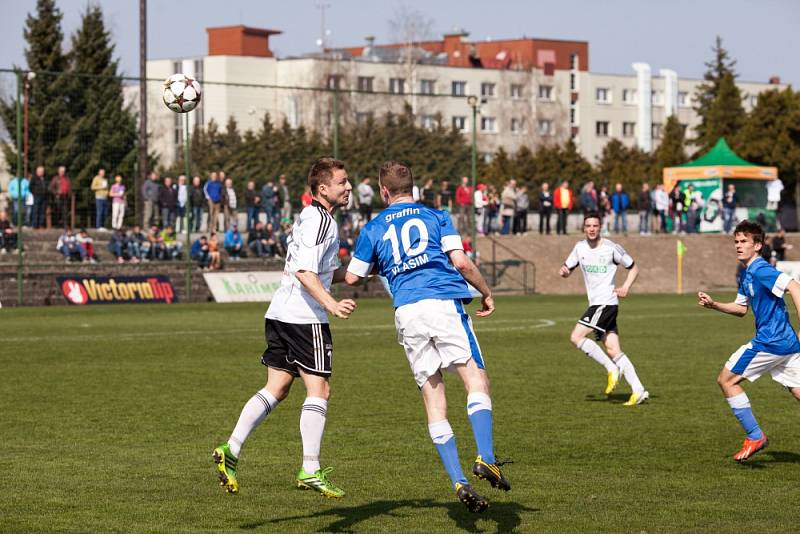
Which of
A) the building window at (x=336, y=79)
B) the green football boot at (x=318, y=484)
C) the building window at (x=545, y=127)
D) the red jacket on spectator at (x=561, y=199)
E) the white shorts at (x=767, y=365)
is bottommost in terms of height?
the green football boot at (x=318, y=484)

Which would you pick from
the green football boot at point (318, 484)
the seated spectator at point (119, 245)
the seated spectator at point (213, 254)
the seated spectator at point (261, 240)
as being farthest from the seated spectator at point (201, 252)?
the green football boot at point (318, 484)

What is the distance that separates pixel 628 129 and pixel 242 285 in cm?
9154

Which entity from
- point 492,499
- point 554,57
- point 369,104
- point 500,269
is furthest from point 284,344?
point 554,57

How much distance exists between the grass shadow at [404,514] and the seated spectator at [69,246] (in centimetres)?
2569

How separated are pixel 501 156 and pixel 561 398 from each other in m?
68.2

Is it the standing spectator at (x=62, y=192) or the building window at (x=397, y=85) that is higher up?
the building window at (x=397, y=85)

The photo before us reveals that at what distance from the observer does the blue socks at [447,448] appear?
741 centimetres

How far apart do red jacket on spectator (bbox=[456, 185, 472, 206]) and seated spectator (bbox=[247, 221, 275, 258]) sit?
674 centimetres

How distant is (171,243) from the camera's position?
112 ft

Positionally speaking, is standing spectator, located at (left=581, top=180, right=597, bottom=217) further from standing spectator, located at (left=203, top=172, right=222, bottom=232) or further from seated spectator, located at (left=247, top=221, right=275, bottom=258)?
standing spectator, located at (left=203, top=172, right=222, bottom=232)

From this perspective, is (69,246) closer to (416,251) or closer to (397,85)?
(416,251)

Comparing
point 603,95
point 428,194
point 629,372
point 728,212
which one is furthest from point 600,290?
point 603,95

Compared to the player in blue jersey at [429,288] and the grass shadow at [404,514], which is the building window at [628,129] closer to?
the grass shadow at [404,514]

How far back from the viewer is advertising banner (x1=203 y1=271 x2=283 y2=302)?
113 feet
